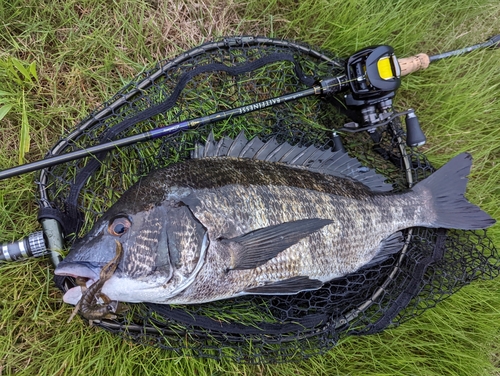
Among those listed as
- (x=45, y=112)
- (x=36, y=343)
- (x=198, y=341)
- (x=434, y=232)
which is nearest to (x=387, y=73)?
(x=434, y=232)

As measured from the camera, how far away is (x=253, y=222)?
2070 mm

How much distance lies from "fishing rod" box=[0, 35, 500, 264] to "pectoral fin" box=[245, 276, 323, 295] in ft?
3.47

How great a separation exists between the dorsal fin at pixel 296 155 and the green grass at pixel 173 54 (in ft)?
2.84

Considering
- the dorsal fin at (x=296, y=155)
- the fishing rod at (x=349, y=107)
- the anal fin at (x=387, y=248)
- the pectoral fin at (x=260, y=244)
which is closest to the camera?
the pectoral fin at (x=260, y=244)

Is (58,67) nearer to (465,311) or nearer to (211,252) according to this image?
(211,252)

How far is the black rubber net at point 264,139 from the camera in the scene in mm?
2340

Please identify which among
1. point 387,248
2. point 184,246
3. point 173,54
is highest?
point 173,54

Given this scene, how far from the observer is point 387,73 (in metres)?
2.34

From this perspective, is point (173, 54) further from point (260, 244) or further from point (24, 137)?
point (260, 244)

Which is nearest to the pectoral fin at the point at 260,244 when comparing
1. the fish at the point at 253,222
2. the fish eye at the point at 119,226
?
the fish at the point at 253,222

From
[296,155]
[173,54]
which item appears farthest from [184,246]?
[173,54]

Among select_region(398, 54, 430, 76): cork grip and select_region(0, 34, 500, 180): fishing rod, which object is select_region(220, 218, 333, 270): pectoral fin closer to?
select_region(0, 34, 500, 180): fishing rod

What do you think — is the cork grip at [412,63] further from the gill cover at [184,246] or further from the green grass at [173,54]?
the gill cover at [184,246]

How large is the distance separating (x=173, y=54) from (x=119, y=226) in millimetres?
1505
